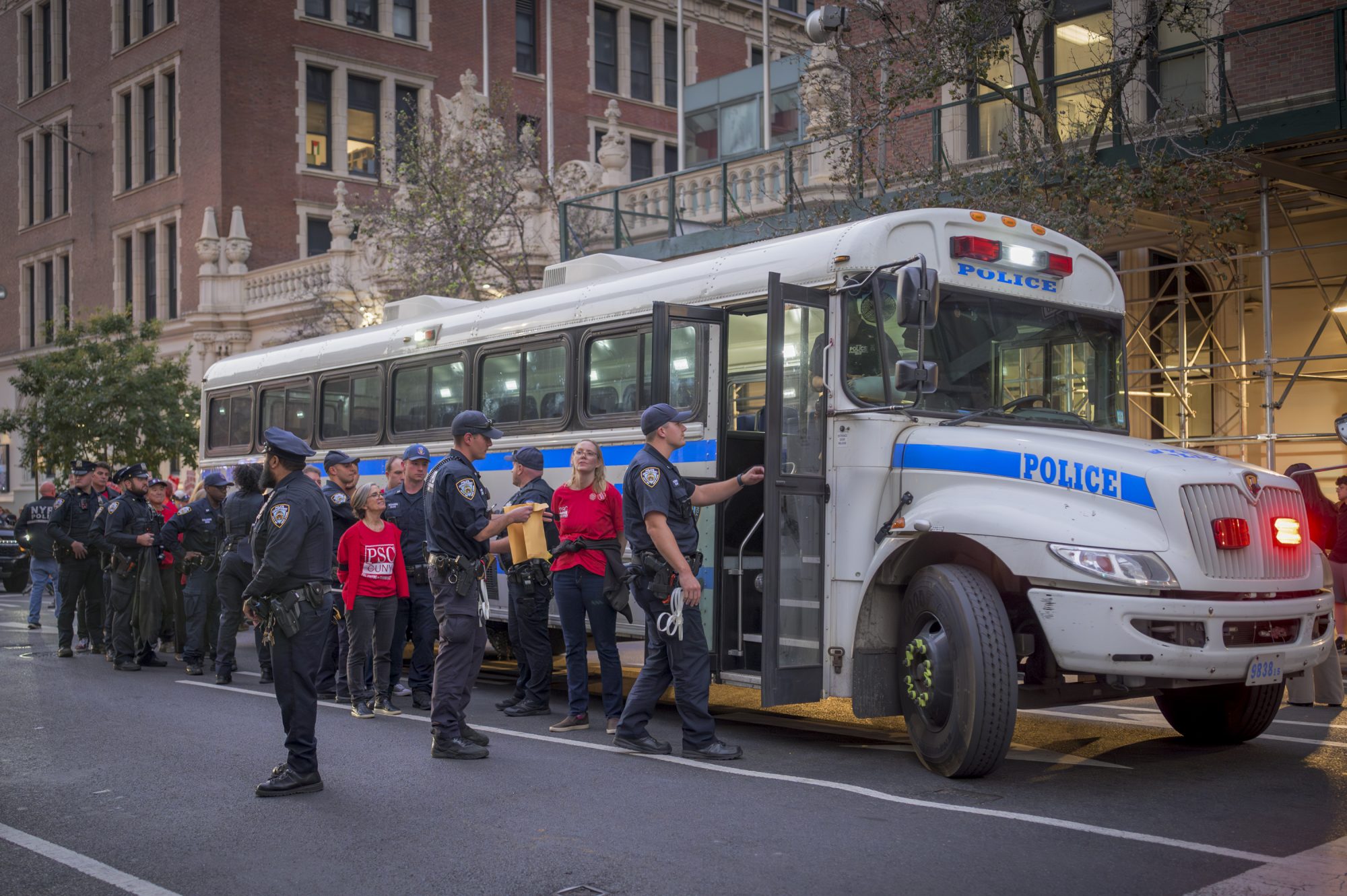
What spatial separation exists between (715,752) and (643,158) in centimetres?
3461

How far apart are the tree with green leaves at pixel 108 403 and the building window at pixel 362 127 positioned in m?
8.83

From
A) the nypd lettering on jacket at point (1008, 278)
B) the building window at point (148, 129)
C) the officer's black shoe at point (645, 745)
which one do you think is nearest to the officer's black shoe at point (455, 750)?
the officer's black shoe at point (645, 745)

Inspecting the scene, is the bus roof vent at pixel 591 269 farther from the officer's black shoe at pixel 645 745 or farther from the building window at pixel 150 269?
the building window at pixel 150 269

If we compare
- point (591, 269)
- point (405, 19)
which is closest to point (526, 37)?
point (405, 19)

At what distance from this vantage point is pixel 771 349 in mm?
8164

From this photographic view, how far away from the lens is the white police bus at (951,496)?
6.94 metres

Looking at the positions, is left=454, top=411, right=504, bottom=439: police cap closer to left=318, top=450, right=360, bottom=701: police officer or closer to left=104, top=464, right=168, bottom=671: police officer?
left=318, top=450, right=360, bottom=701: police officer

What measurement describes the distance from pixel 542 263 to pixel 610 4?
19.2m

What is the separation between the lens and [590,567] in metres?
8.93

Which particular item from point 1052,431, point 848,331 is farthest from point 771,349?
point 1052,431

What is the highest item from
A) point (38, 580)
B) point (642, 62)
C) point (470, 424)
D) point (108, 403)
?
point (642, 62)

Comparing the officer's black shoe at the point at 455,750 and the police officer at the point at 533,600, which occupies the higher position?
the police officer at the point at 533,600

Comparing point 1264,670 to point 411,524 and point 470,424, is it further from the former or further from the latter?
point 411,524

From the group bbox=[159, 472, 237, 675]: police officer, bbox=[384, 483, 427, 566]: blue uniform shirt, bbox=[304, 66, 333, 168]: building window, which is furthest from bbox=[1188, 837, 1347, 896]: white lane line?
bbox=[304, 66, 333, 168]: building window
